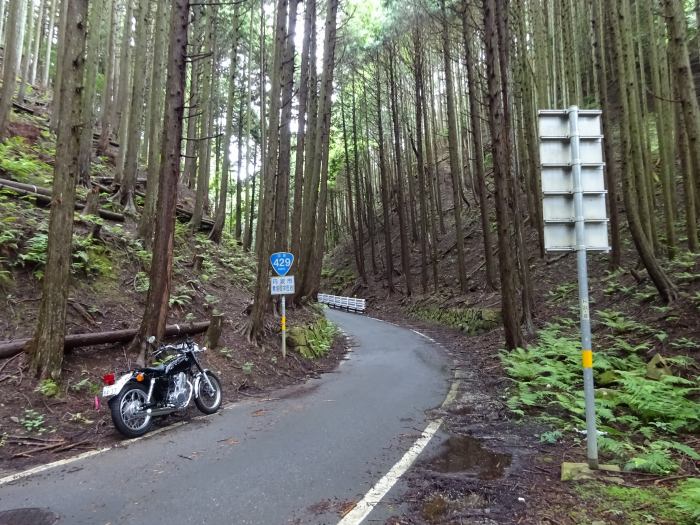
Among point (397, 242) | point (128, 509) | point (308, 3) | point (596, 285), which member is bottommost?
point (128, 509)

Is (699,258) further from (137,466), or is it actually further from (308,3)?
(308,3)

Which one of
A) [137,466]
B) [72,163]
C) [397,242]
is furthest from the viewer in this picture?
[397,242]

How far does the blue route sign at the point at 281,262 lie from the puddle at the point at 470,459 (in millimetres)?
6223

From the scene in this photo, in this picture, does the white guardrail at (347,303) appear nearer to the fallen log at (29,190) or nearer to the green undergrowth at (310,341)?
the green undergrowth at (310,341)

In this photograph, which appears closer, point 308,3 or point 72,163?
point 72,163

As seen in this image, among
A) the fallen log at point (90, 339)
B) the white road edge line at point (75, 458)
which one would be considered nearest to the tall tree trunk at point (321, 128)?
the fallen log at point (90, 339)

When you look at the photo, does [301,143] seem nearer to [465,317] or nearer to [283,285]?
[283,285]

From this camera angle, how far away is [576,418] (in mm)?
5715

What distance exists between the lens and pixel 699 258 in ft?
35.0

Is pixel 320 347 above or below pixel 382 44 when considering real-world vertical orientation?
below

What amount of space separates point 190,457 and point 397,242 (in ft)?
98.6

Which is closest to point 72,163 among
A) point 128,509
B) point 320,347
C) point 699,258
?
point 128,509

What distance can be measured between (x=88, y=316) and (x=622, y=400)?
27.8 feet

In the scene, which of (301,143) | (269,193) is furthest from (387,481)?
(301,143)
